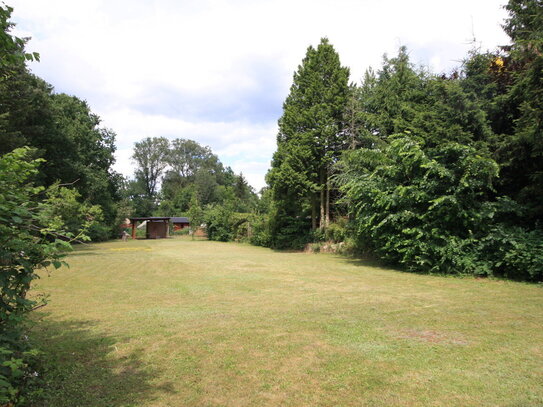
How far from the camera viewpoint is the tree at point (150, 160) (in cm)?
7406

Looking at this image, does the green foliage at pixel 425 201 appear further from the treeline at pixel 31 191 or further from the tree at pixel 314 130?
the treeline at pixel 31 191

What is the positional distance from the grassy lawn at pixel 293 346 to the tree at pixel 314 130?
11.9 m

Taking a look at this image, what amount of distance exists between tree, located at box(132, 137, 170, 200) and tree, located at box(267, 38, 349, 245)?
2333 inches

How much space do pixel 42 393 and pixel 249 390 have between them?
1.95 metres

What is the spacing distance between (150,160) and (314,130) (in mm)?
62703

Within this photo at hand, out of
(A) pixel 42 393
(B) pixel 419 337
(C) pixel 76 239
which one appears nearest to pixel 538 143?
(B) pixel 419 337

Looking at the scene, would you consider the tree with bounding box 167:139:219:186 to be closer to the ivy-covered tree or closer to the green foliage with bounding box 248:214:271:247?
the ivy-covered tree

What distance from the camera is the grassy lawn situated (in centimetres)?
333

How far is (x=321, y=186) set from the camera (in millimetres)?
19828

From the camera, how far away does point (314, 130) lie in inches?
776

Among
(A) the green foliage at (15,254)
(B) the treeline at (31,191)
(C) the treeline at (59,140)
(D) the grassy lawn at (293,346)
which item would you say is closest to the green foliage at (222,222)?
(C) the treeline at (59,140)

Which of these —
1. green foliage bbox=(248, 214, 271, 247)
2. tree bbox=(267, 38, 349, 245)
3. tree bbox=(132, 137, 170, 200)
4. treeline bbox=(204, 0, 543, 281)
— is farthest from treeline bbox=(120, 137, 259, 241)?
treeline bbox=(204, 0, 543, 281)

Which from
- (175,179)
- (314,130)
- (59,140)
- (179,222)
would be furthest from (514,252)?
(175,179)

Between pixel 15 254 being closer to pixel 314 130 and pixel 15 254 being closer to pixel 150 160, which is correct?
pixel 314 130
